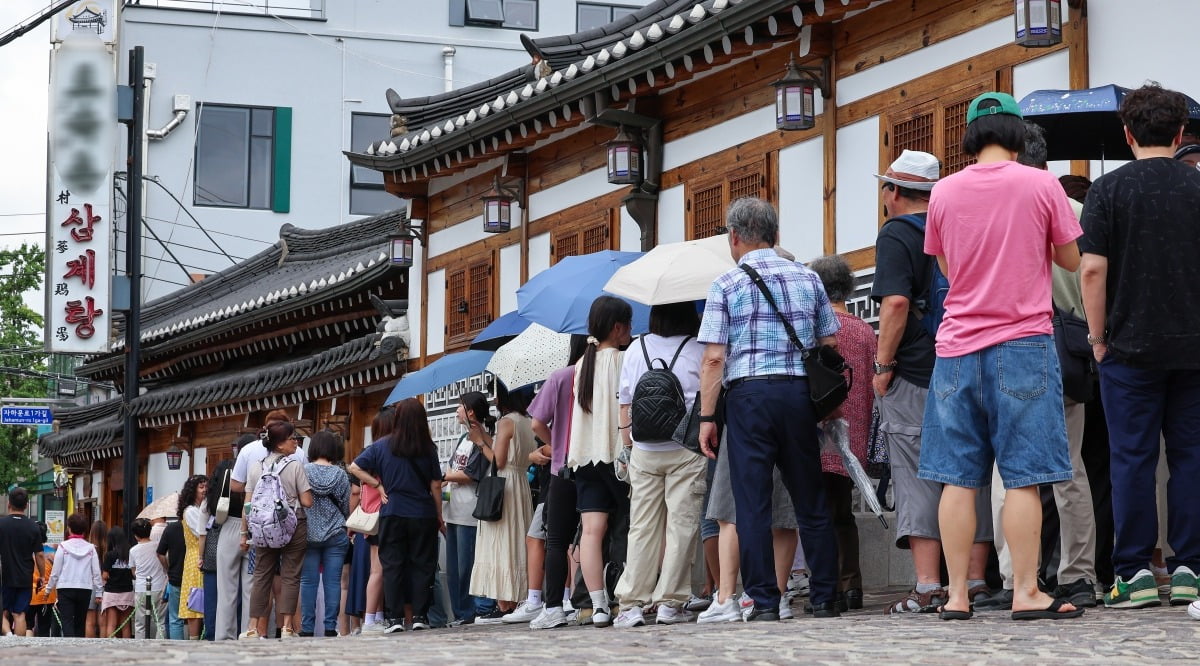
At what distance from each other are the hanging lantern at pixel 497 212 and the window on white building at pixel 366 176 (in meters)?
18.8

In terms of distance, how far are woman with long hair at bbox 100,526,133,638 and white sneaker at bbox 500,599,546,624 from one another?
966cm

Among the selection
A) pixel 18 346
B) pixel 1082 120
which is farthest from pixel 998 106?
pixel 18 346

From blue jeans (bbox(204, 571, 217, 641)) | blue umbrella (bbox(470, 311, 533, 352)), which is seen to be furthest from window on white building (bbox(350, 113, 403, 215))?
blue umbrella (bbox(470, 311, 533, 352))

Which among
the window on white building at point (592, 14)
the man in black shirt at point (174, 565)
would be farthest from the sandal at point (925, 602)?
the window on white building at point (592, 14)

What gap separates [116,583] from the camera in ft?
62.1

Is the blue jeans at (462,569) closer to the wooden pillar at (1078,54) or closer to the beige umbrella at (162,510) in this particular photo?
the wooden pillar at (1078,54)

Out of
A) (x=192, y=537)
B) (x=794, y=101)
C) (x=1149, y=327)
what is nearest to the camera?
(x=1149, y=327)

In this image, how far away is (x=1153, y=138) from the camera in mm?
6508

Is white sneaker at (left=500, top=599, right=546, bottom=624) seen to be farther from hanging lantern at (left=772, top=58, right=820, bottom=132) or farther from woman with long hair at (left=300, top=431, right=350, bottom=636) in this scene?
hanging lantern at (left=772, top=58, right=820, bottom=132)

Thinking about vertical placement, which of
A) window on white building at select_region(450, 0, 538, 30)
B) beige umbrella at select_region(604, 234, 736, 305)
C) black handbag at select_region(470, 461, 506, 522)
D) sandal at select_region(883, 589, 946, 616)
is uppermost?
window on white building at select_region(450, 0, 538, 30)

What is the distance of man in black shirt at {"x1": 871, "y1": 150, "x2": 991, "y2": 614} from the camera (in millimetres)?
7004

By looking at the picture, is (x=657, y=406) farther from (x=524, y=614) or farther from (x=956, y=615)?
(x=524, y=614)

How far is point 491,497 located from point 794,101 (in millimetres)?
3513

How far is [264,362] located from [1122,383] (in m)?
19.5
